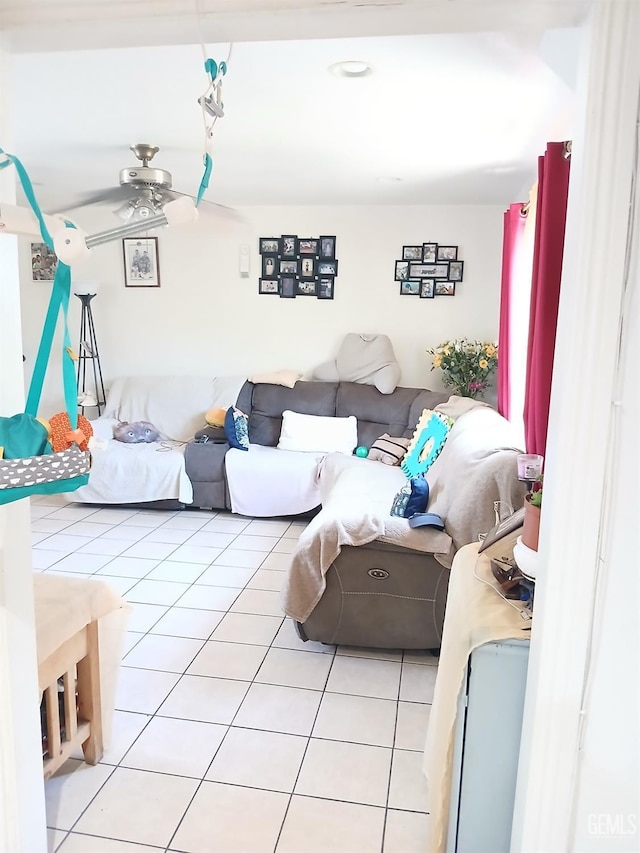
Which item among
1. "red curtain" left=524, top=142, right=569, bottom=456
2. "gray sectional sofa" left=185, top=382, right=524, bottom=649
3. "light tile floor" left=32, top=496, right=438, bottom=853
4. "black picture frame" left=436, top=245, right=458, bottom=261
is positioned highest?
"black picture frame" left=436, top=245, right=458, bottom=261

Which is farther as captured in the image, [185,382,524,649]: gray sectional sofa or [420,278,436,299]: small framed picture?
[420,278,436,299]: small framed picture

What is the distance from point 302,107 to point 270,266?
2547mm

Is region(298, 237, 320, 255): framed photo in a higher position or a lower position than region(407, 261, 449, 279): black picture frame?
higher

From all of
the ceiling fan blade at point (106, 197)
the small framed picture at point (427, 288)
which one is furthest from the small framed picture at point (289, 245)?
the ceiling fan blade at point (106, 197)

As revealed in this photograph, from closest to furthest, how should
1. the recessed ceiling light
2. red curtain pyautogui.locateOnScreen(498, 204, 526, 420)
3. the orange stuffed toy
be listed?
1. the orange stuffed toy
2. the recessed ceiling light
3. red curtain pyautogui.locateOnScreen(498, 204, 526, 420)

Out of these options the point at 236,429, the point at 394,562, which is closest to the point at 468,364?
the point at 236,429

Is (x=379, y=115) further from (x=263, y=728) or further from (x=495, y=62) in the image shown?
(x=263, y=728)

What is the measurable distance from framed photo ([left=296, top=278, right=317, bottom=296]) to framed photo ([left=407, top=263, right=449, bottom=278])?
0.74 metres

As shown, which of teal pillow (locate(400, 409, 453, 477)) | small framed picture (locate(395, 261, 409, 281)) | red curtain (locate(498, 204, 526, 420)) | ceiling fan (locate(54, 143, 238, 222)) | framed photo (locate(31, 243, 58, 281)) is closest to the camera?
ceiling fan (locate(54, 143, 238, 222))

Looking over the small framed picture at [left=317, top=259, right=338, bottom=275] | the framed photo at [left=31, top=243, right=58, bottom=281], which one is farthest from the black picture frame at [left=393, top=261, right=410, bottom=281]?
the framed photo at [left=31, top=243, right=58, bottom=281]

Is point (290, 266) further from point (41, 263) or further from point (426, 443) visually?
point (41, 263)

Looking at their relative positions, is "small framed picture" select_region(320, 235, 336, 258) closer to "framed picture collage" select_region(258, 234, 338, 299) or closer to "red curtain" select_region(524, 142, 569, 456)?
"framed picture collage" select_region(258, 234, 338, 299)

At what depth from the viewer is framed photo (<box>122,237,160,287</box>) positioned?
5250mm

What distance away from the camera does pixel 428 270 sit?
16.2 ft
